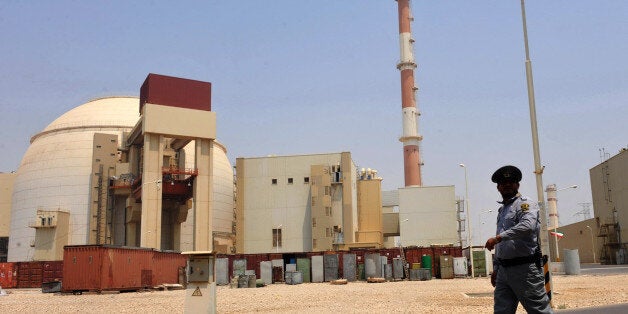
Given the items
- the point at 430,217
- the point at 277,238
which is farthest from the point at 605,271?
the point at 277,238

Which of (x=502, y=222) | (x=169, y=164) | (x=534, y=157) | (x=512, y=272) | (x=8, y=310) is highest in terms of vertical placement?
(x=169, y=164)

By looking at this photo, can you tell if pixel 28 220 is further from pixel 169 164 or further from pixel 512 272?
pixel 512 272

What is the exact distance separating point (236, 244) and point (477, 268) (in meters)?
31.7

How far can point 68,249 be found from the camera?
35750mm

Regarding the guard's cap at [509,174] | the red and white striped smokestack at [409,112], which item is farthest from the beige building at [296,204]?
the guard's cap at [509,174]

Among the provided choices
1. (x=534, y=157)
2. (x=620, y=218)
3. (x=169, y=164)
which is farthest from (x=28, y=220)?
(x=620, y=218)

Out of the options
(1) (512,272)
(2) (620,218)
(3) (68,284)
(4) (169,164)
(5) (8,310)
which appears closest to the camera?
(1) (512,272)

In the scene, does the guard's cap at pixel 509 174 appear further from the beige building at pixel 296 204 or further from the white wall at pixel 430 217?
the white wall at pixel 430 217

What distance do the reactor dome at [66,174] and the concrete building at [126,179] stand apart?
0.11 m

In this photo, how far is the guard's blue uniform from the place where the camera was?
621 cm

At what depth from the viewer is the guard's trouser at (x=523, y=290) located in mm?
6191

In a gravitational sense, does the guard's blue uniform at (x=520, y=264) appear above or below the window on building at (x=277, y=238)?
below

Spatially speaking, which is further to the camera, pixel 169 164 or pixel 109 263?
pixel 169 164

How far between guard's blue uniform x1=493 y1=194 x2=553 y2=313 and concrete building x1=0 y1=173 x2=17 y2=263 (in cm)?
8216
